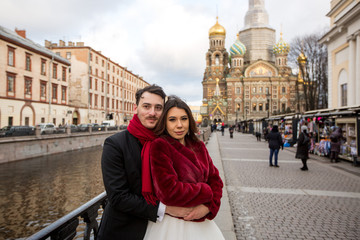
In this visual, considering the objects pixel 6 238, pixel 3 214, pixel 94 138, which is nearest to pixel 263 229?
pixel 6 238

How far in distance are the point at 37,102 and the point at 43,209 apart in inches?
1044

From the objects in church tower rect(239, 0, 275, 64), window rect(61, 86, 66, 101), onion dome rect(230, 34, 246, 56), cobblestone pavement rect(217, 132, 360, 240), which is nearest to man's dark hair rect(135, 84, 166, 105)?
cobblestone pavement rect(217, 132, 360, 240)

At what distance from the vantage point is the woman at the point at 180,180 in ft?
6.76

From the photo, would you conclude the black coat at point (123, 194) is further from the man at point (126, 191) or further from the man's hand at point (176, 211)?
the man's hand at point (176, 211)

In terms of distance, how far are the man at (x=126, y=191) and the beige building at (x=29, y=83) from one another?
98.1ft

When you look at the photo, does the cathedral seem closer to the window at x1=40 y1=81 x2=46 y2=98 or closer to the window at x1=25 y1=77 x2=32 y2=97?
the window at x1=40 y1=81 x2=46 y2=98

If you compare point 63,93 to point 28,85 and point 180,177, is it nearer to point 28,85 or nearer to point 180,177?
point 28,85

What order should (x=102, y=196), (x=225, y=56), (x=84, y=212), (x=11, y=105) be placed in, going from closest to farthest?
(x=84, y=212) < (x=102, y=196) < (x=11, y=105) < (x=225, y=56)

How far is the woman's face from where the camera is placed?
2.34 metres

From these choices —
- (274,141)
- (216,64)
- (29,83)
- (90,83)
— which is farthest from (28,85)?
(216,64)

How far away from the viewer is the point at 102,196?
3.08m

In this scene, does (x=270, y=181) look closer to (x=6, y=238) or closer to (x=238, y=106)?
(x=6, y=238)

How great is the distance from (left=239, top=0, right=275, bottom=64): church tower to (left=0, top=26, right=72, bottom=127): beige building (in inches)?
2220

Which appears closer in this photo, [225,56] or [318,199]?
[318,199]
